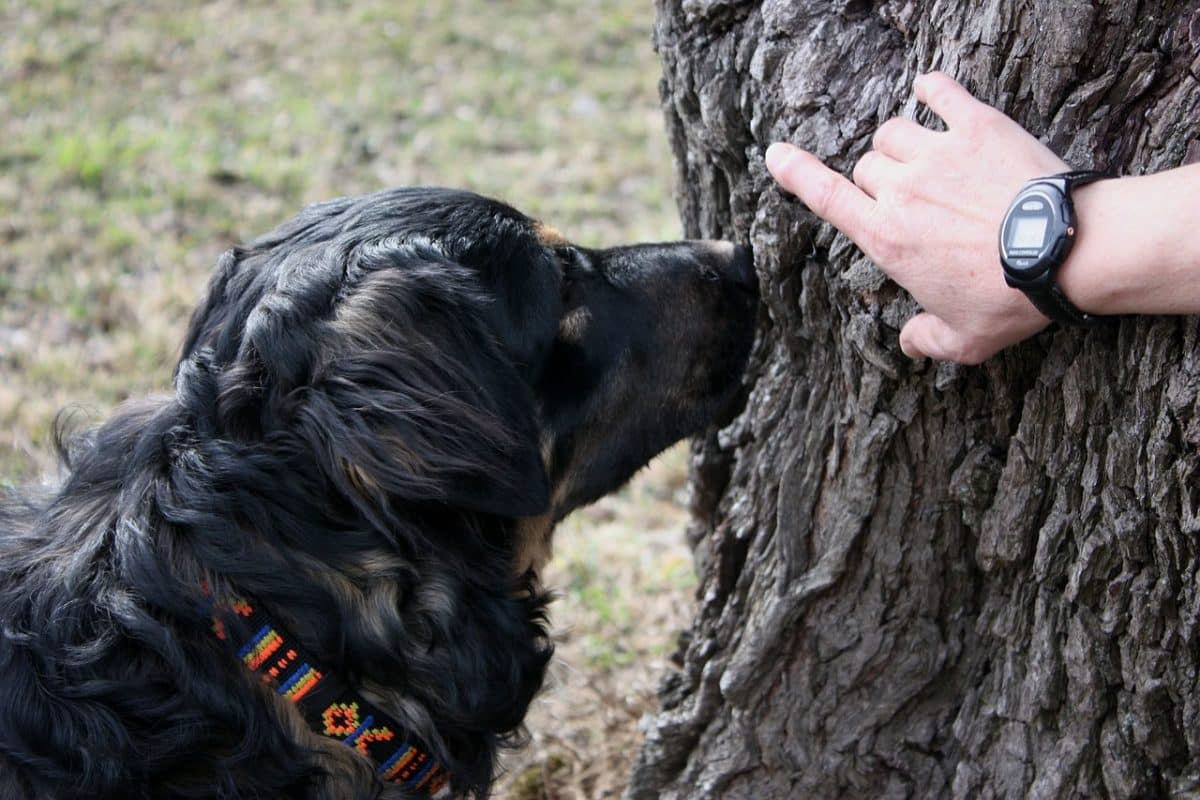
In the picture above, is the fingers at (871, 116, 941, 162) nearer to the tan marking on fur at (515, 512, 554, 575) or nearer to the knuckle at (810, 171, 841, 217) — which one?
the knuckle at (810, 171, 841, 217)

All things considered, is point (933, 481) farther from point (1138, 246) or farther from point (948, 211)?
point (1138, 246)

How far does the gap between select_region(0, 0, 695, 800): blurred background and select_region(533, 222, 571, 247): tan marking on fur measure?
1344 mm

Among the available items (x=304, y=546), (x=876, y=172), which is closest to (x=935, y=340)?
(x=876, y=172)

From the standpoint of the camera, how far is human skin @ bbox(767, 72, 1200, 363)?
1.85 metres

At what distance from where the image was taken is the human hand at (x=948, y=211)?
2027mm

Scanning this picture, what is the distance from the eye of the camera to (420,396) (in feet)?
7.54

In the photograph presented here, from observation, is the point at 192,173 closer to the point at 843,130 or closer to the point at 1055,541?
the point at 843,130

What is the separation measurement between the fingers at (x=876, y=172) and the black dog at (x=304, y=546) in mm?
779

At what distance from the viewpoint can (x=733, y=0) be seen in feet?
8.58

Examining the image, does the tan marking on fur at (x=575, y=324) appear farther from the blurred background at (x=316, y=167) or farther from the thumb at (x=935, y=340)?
the blurred background at (x=316, y=167)

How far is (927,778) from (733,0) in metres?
1.86

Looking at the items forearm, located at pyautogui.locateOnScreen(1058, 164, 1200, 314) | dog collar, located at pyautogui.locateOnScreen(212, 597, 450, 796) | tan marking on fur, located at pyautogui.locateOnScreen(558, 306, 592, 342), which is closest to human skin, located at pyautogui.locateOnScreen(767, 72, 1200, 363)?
forearm, located at pyautogui.locateOnScreen(1058, 164, 1200, 314)

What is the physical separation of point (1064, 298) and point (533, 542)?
1307mm

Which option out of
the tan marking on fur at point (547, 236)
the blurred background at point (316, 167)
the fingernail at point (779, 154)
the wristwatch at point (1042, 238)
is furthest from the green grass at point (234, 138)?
the wristwatch at point (1042, 238)
